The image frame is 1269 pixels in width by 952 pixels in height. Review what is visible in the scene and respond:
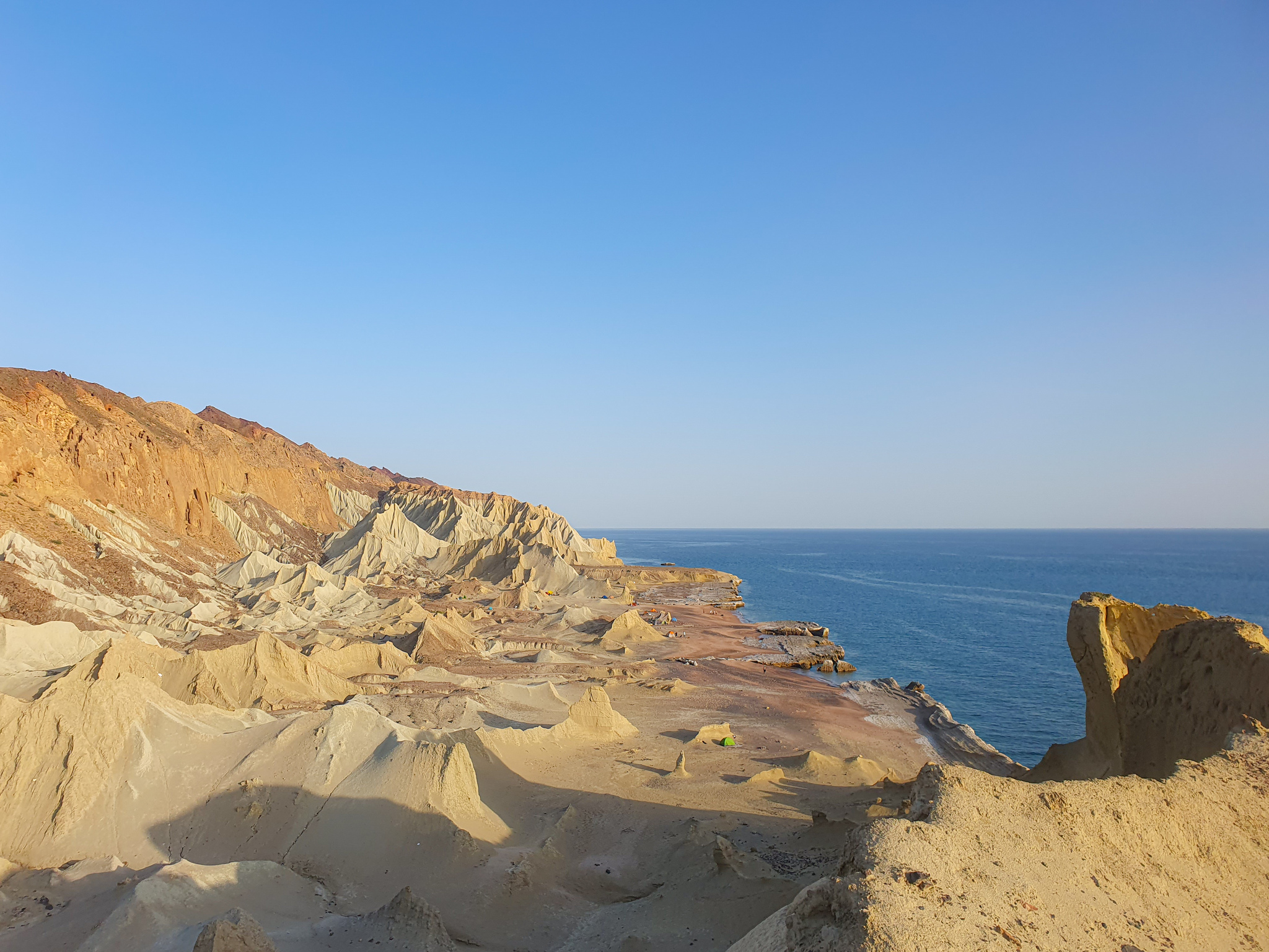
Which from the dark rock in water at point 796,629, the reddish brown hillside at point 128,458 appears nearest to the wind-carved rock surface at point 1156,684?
the dark rock in water at point 796,629

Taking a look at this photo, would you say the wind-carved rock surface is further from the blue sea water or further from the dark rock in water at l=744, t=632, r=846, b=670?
the dark rock in water at l=744, t=632, r=846, b=670

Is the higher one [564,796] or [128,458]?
[128,458]

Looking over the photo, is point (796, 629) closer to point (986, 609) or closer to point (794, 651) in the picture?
point (794, 651)

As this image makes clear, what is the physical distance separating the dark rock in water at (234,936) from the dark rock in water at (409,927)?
186cm

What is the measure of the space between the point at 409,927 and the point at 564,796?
30.5ft

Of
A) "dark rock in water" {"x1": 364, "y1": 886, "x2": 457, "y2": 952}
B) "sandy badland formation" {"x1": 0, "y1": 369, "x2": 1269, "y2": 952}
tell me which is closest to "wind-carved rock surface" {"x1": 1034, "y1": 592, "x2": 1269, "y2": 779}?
"sandy badland formation" {"x1": 0, "y1": 369, "x2": 1269, "y2": 952}

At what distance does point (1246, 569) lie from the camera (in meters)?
138

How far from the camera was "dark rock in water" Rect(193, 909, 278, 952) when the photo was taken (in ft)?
33.4

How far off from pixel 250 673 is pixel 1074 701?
150ft

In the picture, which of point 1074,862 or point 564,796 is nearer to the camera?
point 1074,862

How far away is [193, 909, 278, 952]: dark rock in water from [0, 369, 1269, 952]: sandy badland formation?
0.04m

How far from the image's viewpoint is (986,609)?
83.9 meters

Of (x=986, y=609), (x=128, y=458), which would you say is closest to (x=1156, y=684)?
(x=128, y=458)

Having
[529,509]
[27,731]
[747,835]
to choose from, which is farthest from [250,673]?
[529,509]
